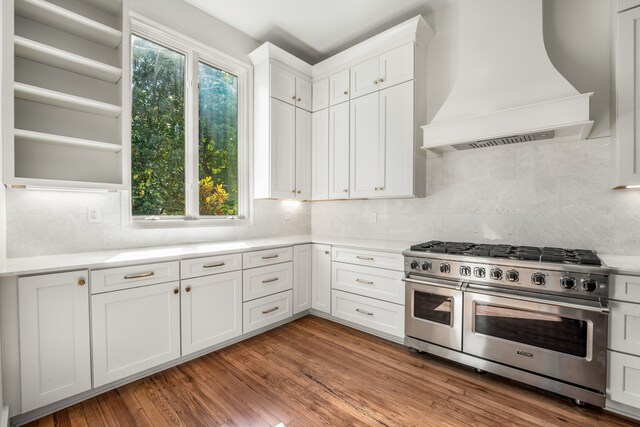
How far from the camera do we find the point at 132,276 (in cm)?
201

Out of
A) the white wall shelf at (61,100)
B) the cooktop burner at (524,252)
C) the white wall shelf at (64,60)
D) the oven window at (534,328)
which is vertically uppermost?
the white wall shelf at (64,60)

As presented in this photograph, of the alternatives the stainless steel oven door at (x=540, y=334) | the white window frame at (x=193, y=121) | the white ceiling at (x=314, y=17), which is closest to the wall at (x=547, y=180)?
the white ceiling at (x=314, y=17)

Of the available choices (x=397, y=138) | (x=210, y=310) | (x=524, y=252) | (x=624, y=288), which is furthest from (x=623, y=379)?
(x=210, y=310)

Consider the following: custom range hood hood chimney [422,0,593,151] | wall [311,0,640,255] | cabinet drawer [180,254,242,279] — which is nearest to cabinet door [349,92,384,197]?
wall [311,0,640,255]

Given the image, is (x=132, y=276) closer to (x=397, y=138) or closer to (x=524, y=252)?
(x=397, y=138)

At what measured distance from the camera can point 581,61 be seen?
227 cm

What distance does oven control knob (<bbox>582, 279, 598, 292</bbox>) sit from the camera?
69.8 inches

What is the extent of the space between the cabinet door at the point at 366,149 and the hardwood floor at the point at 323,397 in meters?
1.59

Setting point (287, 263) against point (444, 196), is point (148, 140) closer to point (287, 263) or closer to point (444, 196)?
point (287, 263)

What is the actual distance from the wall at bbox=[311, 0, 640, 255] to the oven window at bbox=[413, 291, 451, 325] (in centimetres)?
77

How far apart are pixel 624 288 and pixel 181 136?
3529mm

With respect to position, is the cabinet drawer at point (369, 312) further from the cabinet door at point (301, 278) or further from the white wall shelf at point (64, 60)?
the white wall shelf at point (64, 60)

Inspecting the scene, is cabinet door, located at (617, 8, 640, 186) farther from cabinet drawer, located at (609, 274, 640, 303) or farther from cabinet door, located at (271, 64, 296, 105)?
cabinet door, located at (271, 64, 296, 105)

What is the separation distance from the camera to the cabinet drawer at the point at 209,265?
2.28m
